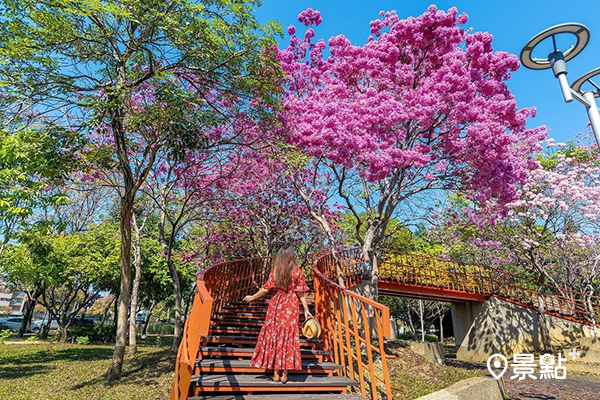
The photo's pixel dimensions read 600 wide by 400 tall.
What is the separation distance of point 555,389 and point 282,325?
774cm

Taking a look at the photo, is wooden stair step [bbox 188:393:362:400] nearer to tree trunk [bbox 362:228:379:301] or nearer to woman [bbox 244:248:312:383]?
woman [bbox 244:248:312:383]

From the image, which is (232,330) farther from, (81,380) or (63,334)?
(63,334)

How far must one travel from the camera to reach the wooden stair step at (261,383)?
144 inches

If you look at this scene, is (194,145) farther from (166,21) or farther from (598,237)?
(598,237)

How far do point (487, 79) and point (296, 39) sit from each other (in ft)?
19.8

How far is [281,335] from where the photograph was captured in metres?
4.18

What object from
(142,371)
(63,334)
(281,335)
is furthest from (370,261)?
(63,334)

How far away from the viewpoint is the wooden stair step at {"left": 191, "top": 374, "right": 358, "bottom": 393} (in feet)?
12.0

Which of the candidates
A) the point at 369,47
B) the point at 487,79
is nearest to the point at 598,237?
the point at 487,79

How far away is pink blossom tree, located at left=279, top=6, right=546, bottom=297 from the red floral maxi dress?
4.78 metres

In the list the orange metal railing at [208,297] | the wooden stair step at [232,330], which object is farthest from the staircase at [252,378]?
the wooden stair step at [232,330]

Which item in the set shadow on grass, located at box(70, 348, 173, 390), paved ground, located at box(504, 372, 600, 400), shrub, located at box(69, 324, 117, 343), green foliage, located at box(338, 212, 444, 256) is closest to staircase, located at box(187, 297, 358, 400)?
shadow on grass, located at box(70, 348, 173, 390)

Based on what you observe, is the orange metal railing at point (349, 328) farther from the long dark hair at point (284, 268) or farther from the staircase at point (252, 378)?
the long dark hair at point (284, 268)

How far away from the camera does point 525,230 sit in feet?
45.8
